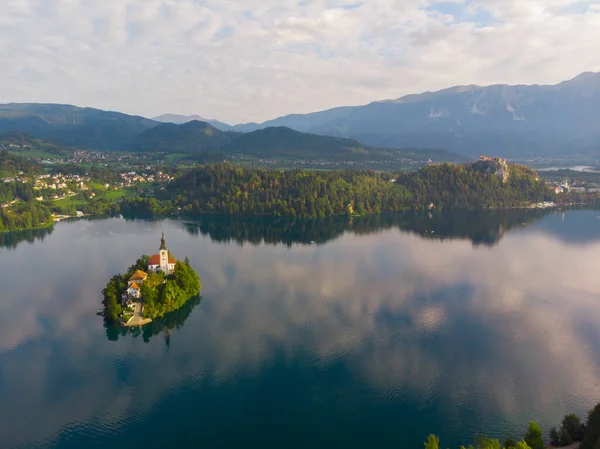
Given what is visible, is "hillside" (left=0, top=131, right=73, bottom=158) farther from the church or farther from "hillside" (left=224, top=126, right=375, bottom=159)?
the church

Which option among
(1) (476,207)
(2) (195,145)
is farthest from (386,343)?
(2) (195,145)

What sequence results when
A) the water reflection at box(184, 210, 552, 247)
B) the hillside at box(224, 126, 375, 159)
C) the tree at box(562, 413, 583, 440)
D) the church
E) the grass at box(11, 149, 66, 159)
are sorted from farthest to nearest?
the hillside at box(224, 126, 375, 159) → the grass at box(11, 149, 66, 159) → the water reflection at box(184, 210, 552, 247) → the church → the tree at box(562, 413, 583, 440)

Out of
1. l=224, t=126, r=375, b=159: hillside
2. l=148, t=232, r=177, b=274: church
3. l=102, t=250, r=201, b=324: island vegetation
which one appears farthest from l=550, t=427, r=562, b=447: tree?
l=224, t=126, r=375, b=159: hillside

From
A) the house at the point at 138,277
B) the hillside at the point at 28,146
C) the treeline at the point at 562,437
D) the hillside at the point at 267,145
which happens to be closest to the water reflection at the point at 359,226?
the house at the point at 138,277

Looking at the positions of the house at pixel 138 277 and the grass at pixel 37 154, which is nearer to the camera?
the house at pixel 138 277

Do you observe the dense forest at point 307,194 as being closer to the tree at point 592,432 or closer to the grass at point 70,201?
the grass at point 70,201

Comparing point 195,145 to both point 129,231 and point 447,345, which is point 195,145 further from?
point 447,345
